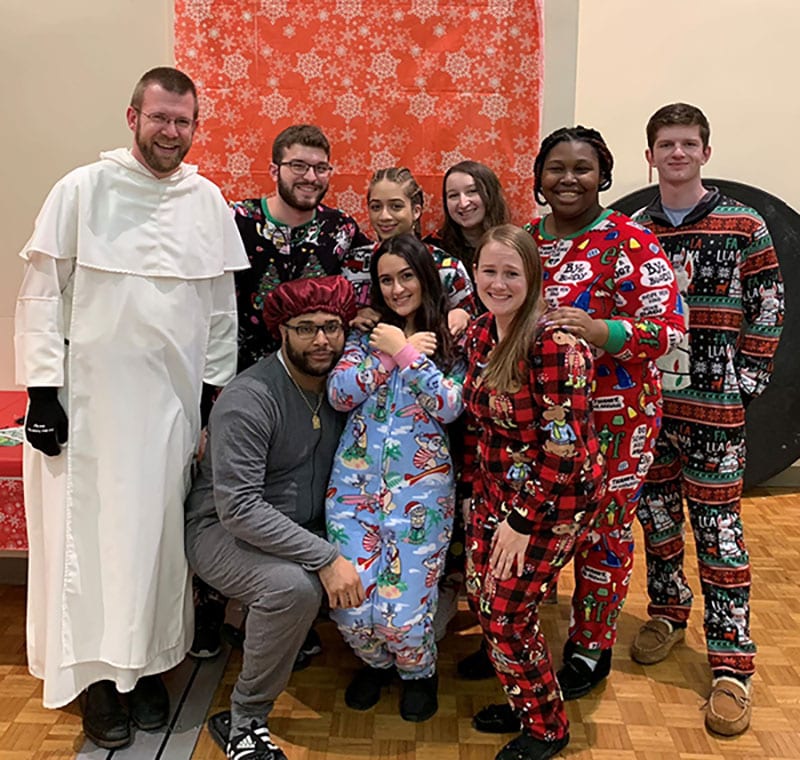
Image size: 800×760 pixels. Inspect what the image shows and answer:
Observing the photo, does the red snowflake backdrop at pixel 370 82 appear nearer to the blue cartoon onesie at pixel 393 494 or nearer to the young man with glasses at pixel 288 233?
the young man with glasses at pixel 288 233

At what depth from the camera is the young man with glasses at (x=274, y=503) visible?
1.97 m

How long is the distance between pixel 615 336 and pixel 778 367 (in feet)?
8.11

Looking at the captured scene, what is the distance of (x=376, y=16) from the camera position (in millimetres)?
2865

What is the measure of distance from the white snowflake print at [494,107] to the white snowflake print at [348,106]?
0.46m

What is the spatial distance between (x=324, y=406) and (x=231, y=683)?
36.0 inches

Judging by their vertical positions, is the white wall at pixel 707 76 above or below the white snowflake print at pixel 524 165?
above

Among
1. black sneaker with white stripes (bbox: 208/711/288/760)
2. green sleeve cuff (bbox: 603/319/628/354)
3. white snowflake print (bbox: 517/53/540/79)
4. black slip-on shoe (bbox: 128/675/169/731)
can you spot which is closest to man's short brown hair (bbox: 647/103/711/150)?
green sleeve cuff (bbox: 603/319/628/354)

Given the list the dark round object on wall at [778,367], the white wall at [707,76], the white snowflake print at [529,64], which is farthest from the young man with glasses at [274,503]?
the white wall at [707,76]

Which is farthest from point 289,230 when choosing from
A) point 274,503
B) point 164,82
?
point 274,503

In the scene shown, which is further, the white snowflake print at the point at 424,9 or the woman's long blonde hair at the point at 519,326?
the white snowflake print at the point at 424,9

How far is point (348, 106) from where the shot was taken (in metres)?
2.92

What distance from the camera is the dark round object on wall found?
3883mm

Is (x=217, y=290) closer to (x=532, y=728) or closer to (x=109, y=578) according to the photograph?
(x=109, y=578)

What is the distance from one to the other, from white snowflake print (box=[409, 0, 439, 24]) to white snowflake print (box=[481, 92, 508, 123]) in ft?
1.18
